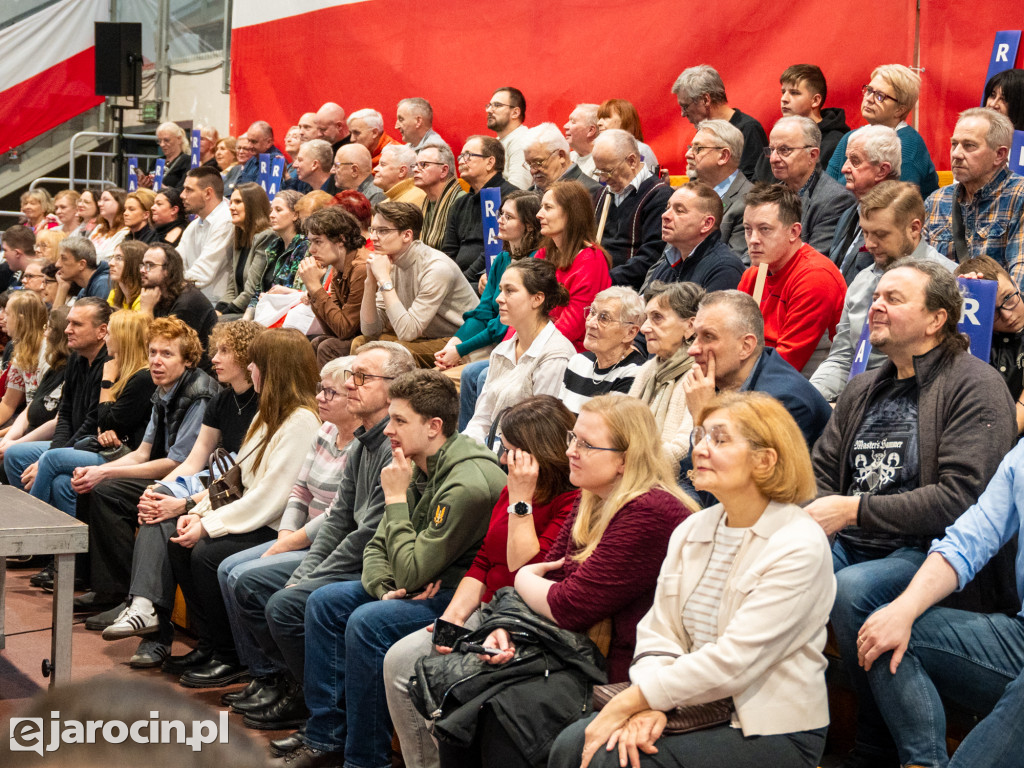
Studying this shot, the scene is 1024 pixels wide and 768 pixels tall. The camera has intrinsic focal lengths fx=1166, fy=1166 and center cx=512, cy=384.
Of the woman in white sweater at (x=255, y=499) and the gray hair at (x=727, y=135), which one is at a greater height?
the gray hair at (x=727, y=135)

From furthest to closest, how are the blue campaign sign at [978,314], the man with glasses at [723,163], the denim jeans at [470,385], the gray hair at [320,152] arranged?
1. the gray hair at [320,152]
2. the man with glasses at [723,163]
3. the denim jeans at [470,385]
4. the blue campaign sign at [978,314]

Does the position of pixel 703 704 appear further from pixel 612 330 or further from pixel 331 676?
pixel 612 330

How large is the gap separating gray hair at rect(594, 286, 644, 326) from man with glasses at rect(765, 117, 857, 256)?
106 cm

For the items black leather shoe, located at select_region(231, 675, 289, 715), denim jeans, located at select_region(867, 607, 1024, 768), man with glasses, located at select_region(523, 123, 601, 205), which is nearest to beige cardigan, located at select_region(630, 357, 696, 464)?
denim jeans, located at select_region(867, 607, 1024, 768)

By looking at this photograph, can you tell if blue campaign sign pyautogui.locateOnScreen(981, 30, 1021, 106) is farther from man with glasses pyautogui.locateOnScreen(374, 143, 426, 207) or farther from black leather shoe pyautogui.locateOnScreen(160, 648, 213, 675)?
black leather shoe pyautogui.locateOnScreen(160, 648, 213, 675)

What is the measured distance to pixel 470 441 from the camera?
3.36 meters

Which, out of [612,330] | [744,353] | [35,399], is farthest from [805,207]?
[35,399]

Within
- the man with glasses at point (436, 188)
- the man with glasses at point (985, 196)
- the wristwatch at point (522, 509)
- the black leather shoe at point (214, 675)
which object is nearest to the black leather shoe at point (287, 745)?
the black leather shoe at point (214, 675)

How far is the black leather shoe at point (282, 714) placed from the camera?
3646mm

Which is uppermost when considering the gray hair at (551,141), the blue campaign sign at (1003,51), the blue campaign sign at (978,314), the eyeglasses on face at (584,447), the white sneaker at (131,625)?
the blue campaign sign at (1003,51)

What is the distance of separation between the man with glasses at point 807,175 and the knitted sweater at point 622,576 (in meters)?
2.13

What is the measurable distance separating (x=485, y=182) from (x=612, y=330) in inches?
96.5

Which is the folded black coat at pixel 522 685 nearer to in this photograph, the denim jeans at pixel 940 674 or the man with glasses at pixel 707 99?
the denim jeans at pixel 940 674

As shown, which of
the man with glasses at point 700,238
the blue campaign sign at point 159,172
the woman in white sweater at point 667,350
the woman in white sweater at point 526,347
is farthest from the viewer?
the blue campaign sign at point 159,172
